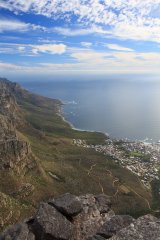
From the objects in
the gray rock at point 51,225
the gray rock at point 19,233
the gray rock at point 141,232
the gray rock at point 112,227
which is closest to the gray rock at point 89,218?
the gray rock at point 51,225

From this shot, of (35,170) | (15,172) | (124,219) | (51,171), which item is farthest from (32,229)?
(51,171)

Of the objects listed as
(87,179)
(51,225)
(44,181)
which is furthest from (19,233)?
(87,179)

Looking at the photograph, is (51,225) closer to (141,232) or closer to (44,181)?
(141,232)

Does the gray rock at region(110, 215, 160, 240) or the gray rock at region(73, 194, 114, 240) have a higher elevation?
the gray rock at region(110, 215, 160, 240)

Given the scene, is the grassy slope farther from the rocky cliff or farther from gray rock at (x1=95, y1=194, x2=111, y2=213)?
the rocky cliff

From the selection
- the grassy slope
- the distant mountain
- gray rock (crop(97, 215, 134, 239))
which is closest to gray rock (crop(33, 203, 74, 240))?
gray rock (crop(97, 215, 134, 239))

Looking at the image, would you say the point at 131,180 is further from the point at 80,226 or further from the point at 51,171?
the point at 80,226
